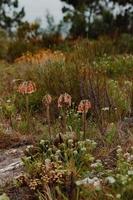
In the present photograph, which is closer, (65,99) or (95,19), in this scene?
(65,99)

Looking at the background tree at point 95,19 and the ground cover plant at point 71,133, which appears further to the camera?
the background tree at point 95,19

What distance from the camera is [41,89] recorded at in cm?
757

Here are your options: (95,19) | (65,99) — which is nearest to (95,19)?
(95,19)

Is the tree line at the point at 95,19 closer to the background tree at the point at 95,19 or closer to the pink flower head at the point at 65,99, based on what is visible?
the background tree at the point at 95,19

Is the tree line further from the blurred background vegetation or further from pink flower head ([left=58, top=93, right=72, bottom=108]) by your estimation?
pink flower head ([left=58, top=93, right=72, bottom=108])

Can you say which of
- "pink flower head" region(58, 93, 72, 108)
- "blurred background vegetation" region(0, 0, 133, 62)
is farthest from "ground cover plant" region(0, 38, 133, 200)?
"blurred background vegetation" region(0, 0, 133, 62)

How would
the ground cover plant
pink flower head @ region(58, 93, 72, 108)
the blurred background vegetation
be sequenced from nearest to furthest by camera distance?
1. the ground cover plant
2. pink flower head @ region(58, 93, 72, 108)
3. the blurred background vegetation

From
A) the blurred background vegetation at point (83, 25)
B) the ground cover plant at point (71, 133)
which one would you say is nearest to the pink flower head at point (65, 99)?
the ground cover plant at point (71, 133)

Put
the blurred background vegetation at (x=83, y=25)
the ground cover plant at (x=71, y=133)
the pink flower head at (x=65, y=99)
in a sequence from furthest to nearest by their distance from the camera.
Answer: the blurred background vegetation at (x=83, y=25)
the pink flower head at (x=65, y=99)
the ground cover plant at (x=71, y=133)

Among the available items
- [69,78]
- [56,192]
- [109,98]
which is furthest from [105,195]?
[69,78]

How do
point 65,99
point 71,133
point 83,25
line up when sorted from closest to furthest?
1. point 71,133
2. point 65,99
3. point 83,25

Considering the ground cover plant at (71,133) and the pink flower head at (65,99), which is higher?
the pink flower head at (65,99)

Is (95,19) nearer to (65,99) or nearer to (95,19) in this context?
(95,19)

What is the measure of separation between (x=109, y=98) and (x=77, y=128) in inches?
38.1
